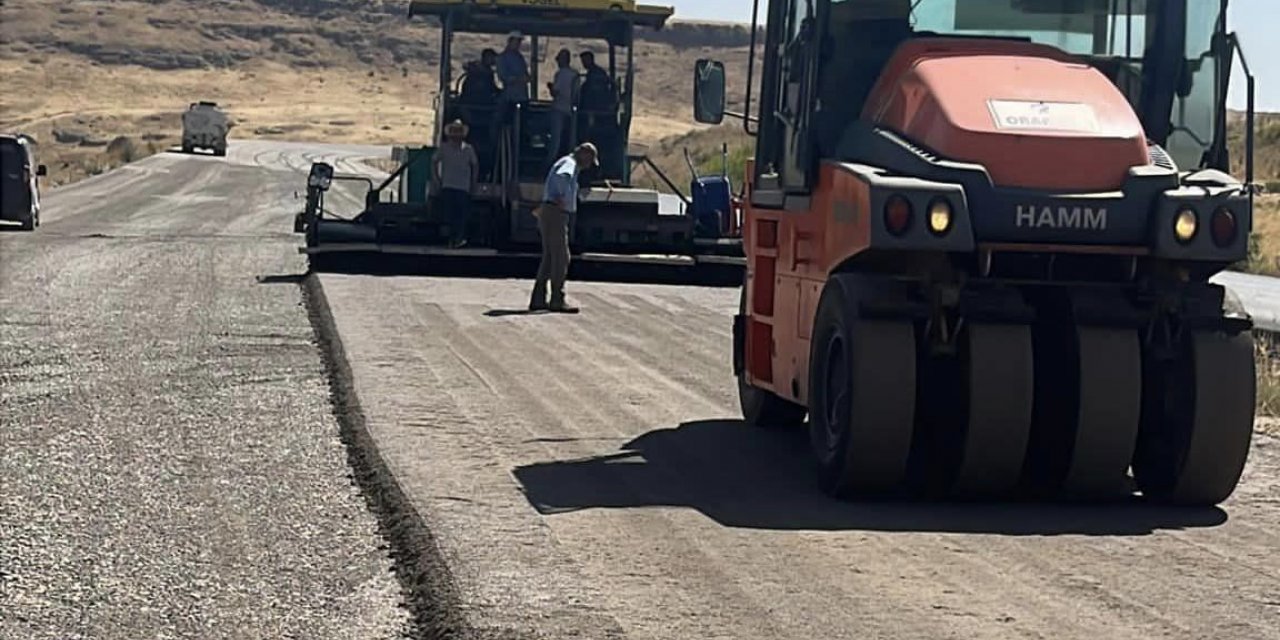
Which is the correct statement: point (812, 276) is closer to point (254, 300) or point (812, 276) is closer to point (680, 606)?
point (680, 606)

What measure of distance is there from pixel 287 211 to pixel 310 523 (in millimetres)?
33154

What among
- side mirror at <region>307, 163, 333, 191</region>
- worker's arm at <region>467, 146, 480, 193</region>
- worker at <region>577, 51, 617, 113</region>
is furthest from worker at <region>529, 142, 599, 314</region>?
side mirror at <region>307, 163, 333, 191</region>

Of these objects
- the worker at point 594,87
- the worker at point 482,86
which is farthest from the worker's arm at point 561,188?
the worker at point 594,87

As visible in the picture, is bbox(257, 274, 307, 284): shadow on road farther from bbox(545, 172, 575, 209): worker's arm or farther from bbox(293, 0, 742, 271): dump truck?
bbox(545, 172, 575, 209): worker's arm

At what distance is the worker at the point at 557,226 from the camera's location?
20.0 metres

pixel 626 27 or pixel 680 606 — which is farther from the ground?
pixel 626 27

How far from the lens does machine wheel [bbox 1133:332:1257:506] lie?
9.55 metres

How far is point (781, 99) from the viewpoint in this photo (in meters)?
11.4

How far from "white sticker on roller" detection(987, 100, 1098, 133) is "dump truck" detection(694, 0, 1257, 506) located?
0.01m

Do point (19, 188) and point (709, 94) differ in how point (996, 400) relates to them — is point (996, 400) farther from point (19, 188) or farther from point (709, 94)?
point (19, 188)

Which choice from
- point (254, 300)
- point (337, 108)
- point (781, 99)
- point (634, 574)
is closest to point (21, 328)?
point (254, 300)

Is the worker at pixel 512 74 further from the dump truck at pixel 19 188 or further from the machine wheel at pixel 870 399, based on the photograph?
the machine wheel at pixel 870 399

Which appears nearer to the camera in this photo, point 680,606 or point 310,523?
point 680,606

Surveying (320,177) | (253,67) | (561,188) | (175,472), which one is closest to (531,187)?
(320,177)
